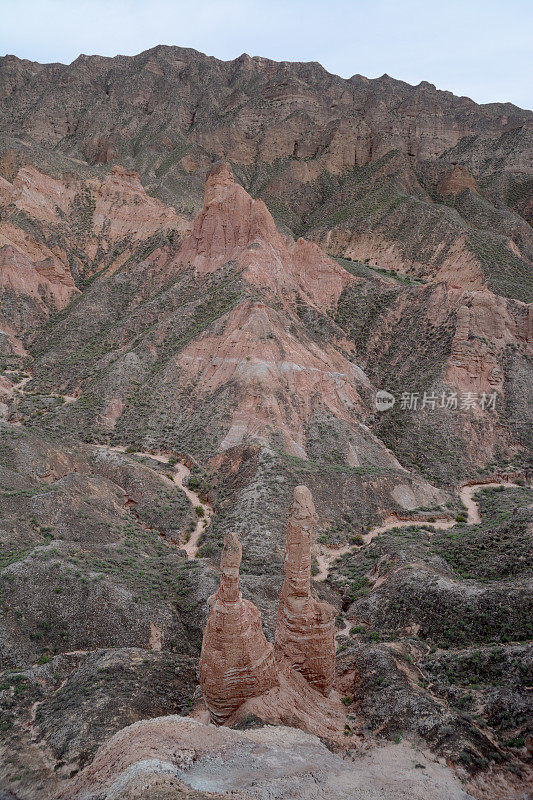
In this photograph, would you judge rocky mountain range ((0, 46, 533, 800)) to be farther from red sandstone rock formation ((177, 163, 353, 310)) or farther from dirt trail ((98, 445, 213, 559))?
red sandstone rock formation ((177, 163, 353, 310))

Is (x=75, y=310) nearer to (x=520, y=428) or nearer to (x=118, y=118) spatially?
(x=520, y=428)

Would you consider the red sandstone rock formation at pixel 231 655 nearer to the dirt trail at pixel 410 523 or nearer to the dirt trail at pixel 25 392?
the dirt trail at pixel 410 523

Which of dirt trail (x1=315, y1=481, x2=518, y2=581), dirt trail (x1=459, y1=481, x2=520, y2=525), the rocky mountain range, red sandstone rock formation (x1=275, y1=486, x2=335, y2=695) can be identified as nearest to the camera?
the rocky mountain range

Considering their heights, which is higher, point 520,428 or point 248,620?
point 520,428

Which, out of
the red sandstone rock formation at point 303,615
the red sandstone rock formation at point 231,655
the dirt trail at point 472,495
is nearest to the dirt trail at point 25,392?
the dirt trail at point 472,495

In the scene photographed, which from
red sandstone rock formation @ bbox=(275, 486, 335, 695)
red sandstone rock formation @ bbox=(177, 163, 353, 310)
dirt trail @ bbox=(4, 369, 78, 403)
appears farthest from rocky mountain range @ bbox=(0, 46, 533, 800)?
dirt trail @ bbox=(4, 369, 78, 403)

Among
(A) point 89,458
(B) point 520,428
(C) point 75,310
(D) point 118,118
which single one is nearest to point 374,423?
(B) point 520,428
